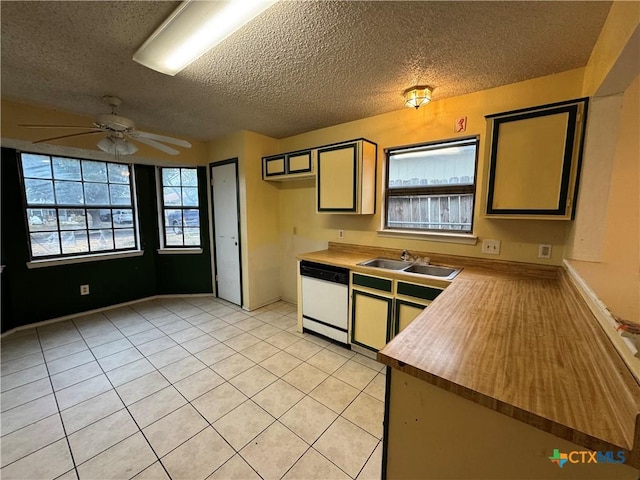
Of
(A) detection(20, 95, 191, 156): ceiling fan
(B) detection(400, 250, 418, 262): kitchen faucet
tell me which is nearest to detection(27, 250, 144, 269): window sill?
(A) detection(20, 95, 191, 156): ceiling fan

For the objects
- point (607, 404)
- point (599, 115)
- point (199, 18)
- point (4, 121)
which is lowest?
point (607, 404)

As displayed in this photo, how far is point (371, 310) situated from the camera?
94.7 inches

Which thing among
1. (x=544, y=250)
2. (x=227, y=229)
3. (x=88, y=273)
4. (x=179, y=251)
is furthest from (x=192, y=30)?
(x=88, y=273)

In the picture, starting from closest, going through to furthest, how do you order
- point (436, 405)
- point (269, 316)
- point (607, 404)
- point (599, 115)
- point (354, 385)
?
point (607, 404)
point (436, 405)
point (599, 115)
point (354, 385)
point (269, 316)

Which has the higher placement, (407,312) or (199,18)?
(199,18)

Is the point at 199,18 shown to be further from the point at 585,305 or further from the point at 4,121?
the point at 4,121

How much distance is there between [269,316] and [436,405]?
2845 mm

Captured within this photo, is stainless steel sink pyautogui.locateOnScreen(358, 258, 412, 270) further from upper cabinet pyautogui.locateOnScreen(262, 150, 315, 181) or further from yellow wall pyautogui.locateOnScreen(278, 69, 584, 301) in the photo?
upper cabinet pyautogui.locateOnScreen(262, 150, 315, 181)

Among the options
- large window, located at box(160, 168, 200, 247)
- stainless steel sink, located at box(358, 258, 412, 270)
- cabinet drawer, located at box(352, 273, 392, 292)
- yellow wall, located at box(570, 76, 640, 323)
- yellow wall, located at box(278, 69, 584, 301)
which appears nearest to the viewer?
yellow wall, located at box(570, 76, 640, 323)

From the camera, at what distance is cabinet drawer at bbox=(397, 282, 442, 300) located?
201 centimetres

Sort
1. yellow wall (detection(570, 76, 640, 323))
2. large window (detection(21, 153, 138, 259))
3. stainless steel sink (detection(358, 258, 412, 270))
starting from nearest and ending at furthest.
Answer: yellow wall (detection(570, 76, 640, 323)), stainless steel sink (detection(358, 258, 412, 270)), large window (detection(21, 153, 138, 259))

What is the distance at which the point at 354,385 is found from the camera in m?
2.12

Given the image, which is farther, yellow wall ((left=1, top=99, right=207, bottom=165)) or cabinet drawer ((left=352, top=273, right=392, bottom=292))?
yellow wall ((left=1, top=99, right=207, bottom=165))

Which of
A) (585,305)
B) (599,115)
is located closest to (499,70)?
(599,115)
